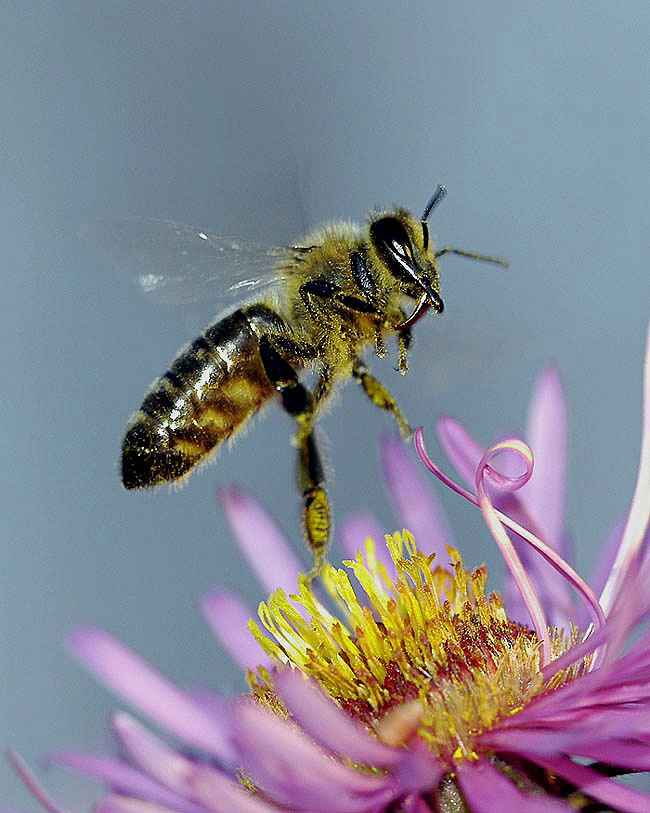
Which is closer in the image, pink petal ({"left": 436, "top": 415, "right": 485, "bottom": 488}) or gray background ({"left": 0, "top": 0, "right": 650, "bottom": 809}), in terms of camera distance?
pink petal ({"left": 436, "top": 415, "right": 485, "bottom": 488})

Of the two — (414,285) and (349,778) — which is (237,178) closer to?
(414,285)

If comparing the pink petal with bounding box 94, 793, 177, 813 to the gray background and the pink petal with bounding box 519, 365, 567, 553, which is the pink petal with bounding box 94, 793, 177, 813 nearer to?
the pink petal with bounding box 519, 365, 567, 553

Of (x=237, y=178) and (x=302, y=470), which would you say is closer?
(x=302, y=470)

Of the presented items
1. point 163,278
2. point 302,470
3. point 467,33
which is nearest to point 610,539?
point 302,470

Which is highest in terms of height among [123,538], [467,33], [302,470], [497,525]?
[467,33]

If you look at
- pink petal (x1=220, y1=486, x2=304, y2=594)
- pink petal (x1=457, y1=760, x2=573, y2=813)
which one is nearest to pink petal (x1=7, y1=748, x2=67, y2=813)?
pink petal (x1=457, y1=760, x2=573, y2=813)

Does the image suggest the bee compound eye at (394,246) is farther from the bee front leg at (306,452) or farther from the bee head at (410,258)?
the bee front leg at (306,452)

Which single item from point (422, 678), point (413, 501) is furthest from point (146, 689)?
point (413, 501)
